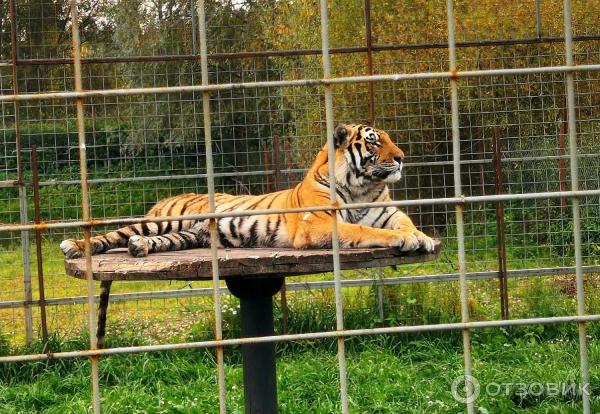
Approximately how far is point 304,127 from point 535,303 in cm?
253

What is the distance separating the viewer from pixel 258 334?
399 cm

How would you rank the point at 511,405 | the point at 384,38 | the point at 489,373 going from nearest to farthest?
1. the point at 511,405
2. the point at 489,373
3. the point at 384,38

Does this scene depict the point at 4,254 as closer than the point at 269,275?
No

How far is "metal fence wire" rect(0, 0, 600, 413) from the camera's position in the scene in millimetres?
7039

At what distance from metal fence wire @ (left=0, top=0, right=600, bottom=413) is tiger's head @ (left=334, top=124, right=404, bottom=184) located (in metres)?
0.51

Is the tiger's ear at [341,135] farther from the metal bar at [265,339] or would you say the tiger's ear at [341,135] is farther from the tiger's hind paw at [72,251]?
the metal bar at [265,339]

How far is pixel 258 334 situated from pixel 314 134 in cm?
424

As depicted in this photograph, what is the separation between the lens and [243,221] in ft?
17.6

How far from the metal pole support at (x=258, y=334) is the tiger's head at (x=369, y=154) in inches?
53.7

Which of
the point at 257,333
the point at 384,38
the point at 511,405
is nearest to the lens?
the point at 257,333

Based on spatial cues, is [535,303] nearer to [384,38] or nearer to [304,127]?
[304,127]

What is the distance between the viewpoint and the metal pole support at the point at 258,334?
4.00m

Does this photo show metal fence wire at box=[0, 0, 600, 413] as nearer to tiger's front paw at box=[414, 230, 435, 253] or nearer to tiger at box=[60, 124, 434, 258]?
tiger at box=[60, 124, 434, 258]

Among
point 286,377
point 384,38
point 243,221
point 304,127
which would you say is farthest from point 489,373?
point 384,38
